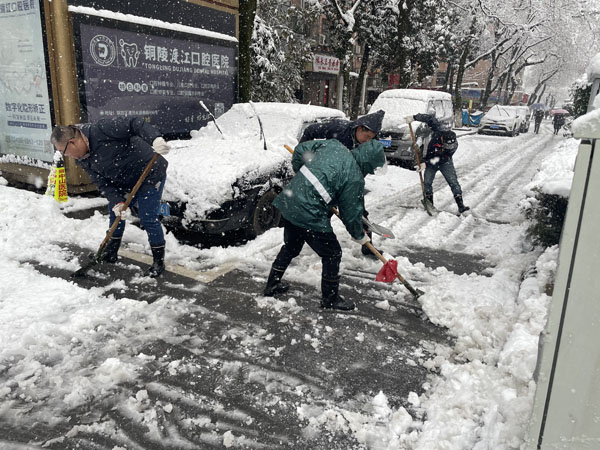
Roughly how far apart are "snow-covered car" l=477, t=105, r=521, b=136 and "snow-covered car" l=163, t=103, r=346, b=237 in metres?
19.2

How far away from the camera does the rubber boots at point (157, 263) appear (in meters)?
4.45

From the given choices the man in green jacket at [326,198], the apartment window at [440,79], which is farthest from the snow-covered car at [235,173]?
the apartment window at [440,79]

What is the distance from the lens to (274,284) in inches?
162

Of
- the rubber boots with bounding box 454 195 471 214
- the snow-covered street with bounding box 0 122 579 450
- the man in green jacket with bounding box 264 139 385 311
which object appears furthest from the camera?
the rubber boots with bounding box 454 195 471 214

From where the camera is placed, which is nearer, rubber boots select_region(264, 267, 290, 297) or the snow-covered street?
the snow-covered street

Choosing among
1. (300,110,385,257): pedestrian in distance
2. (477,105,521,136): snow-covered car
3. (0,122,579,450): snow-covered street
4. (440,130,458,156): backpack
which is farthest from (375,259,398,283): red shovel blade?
(477,105,521,136): snow-covered car

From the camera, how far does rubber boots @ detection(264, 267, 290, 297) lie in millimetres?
4054

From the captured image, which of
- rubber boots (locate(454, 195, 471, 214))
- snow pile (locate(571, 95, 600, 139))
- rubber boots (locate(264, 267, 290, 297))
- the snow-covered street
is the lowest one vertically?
the snow-covered street

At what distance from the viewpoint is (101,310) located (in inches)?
145

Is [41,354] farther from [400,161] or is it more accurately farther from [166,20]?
[400,161]

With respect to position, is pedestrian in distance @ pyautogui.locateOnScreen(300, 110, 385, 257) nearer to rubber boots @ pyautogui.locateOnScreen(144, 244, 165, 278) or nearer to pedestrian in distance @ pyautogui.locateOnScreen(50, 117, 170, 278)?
pedestrian in distance @ pyautogui.locateOnScreen(50, 117, 170, 278)

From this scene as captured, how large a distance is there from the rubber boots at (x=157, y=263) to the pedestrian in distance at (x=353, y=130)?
210cm

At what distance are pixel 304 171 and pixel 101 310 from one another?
211cm

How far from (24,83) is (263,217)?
4490 millimetres
